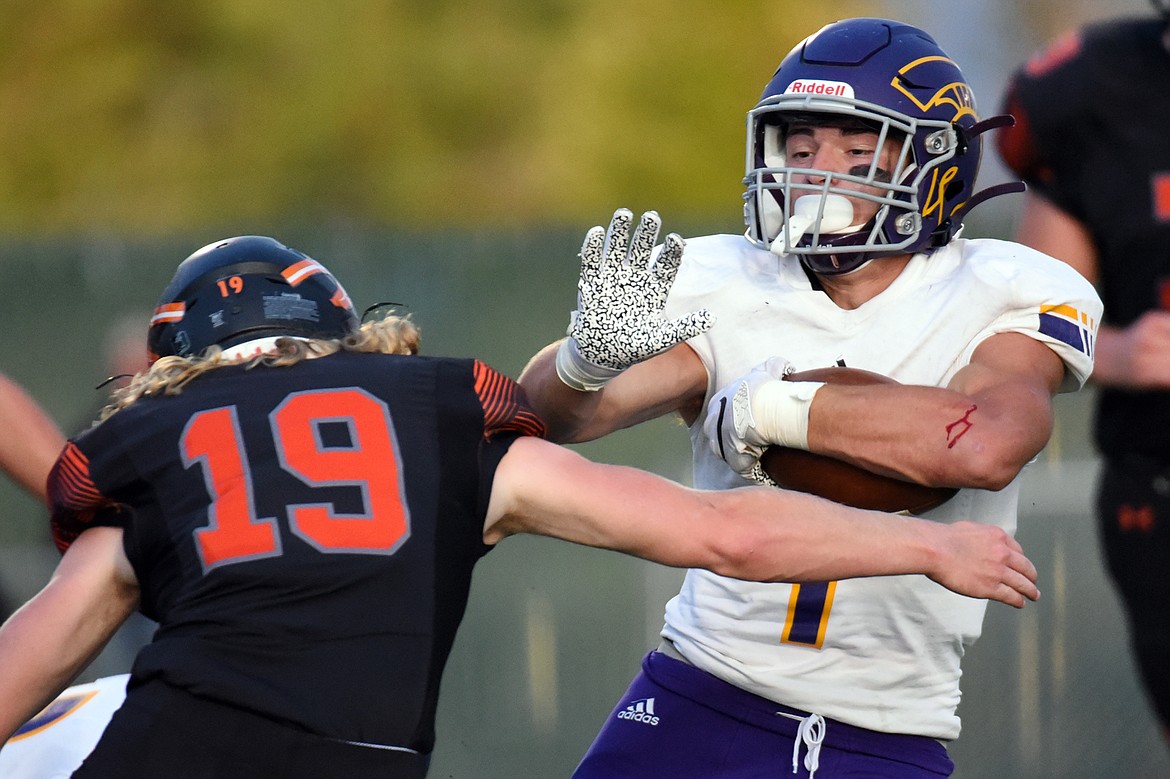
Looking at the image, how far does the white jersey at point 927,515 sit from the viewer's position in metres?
3.16

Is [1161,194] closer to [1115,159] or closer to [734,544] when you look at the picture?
[1115,159]

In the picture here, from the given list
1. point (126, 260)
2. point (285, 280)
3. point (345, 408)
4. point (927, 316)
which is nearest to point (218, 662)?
point (345, 408)

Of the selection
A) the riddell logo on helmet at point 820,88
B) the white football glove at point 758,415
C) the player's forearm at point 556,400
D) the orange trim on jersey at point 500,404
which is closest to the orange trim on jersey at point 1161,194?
the riddell logo on helmet at point 820,88

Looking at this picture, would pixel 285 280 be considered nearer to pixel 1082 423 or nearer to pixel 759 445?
pixel 759 445

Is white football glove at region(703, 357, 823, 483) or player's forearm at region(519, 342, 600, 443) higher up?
white football glove at region(703, 357, 823, 483)

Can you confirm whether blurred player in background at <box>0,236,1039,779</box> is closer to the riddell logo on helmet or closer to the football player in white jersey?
the football player in white jersey

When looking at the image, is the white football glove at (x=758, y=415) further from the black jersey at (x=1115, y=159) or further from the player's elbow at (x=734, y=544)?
the black jersey at (x=1115, y=159)

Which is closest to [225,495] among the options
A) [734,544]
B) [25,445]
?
[734,544]

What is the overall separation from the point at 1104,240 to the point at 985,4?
1753cm

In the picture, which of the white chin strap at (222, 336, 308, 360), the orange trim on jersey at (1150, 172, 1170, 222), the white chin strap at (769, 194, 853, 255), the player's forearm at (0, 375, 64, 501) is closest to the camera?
the white chin strap at (222, 336, 308, 360)

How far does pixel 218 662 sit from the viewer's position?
250 cm

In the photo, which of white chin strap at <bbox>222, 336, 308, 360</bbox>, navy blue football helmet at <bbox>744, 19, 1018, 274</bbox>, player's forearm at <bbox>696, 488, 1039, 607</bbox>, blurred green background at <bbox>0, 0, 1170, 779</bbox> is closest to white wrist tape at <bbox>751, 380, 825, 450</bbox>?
player's forearm at <bbox>696, 488, 1039, 607</bbox>

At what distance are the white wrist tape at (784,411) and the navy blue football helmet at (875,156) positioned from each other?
39cm

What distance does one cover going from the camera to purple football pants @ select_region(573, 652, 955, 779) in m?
3.13
